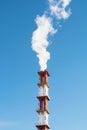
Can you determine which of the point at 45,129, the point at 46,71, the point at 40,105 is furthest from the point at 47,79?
the point at 45,129

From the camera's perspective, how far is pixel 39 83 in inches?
2576

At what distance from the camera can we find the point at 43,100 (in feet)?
209

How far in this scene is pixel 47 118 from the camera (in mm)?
62562

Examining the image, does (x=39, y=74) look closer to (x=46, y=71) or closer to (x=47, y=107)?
(x=46, y=71)

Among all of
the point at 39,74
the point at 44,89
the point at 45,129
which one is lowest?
the point at 45,129

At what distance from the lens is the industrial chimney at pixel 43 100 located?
60969 mm

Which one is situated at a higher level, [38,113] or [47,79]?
[47,79]

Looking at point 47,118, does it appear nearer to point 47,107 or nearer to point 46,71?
point 47,107

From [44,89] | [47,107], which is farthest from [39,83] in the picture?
[47,107]

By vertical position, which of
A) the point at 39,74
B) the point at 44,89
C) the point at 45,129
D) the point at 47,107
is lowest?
the point at 45,129

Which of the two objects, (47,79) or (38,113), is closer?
(38,113)

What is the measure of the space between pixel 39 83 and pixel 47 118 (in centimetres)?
833

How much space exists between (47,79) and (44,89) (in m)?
3.18

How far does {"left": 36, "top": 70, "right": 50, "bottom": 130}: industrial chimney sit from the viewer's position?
61.0m
